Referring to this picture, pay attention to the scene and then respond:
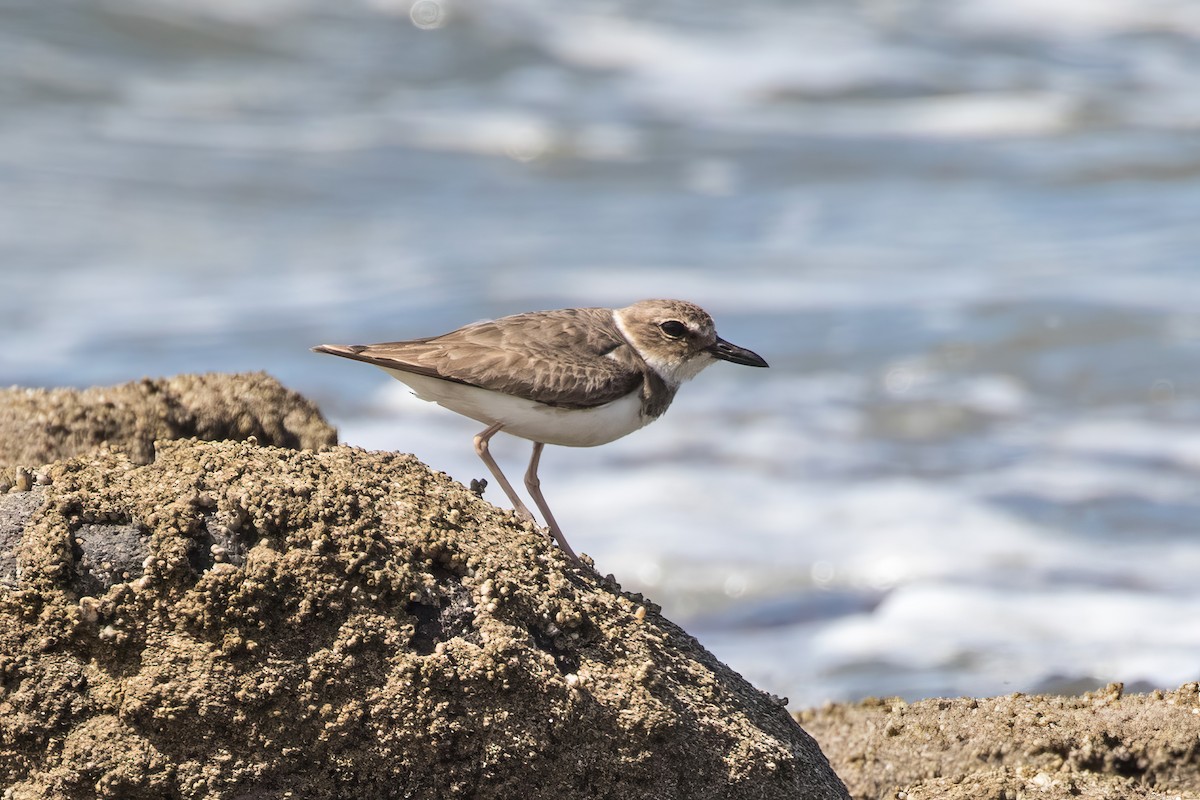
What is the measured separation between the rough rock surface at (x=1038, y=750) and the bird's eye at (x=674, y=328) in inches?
67.2

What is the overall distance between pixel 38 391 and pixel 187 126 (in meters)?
15.6

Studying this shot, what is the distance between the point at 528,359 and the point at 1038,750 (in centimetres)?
222

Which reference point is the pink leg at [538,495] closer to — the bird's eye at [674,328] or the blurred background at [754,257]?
the bird's eye at [674,328]

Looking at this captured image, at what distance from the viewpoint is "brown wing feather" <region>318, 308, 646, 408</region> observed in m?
5.04

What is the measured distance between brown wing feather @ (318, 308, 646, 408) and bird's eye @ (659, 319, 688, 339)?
0.81 feet

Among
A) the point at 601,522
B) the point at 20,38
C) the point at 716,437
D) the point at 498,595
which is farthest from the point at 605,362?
the point at 20,38

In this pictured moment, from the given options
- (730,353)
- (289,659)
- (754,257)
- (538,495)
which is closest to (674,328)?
(730,353)

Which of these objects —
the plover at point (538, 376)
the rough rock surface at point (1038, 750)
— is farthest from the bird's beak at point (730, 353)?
the rough rock surface at point (1038, 750)

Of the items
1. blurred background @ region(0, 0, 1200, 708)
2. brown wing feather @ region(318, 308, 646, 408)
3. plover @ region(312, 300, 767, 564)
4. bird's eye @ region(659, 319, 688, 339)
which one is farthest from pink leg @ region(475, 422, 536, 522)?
blurred background @ region(0, 0, 1200, 708)

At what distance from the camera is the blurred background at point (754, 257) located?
9023mm

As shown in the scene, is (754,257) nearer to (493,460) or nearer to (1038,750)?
(493,460)

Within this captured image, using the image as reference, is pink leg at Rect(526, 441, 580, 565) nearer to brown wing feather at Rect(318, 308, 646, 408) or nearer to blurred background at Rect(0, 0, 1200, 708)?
brown wing feather at Rect(318, 308, 646, 408)

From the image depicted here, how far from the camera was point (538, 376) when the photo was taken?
199 inches

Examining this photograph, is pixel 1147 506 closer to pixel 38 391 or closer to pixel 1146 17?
pixel 38 391
